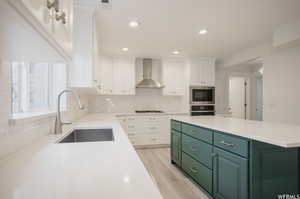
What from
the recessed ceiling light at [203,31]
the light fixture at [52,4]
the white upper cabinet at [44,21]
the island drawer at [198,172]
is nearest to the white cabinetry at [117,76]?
the recessed ceiling light at [203,31]

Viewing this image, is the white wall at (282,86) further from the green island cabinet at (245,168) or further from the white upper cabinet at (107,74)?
the white upper cabinet at (107,74)

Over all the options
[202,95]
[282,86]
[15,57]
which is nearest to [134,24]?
[15,57]

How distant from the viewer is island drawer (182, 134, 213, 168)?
1.90m

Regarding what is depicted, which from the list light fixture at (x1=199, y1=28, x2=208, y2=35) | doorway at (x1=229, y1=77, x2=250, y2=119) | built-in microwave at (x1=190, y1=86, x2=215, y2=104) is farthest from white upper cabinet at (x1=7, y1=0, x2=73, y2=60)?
doorway at (x1=229, y1=77, x2=250, y2=119)

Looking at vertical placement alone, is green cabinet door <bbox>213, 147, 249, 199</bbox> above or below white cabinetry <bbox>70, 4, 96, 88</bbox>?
below

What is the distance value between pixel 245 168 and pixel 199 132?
2.46ft

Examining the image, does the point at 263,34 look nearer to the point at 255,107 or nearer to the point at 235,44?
the point at 235,44

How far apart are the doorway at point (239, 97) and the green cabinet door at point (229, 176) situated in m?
4.16

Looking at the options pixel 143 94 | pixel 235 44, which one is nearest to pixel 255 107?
pixel 235 44

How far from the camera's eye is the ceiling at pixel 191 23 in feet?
6.88

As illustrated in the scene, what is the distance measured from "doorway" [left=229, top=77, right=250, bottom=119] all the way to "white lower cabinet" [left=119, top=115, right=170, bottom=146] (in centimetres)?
260

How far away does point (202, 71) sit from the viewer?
15.0 ft

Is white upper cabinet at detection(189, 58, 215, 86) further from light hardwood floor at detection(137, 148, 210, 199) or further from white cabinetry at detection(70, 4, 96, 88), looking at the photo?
white cabinetry at detection(70, 4, 96, 88)

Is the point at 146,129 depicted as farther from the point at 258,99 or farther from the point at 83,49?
the point at 258,99
